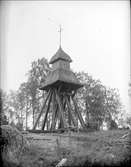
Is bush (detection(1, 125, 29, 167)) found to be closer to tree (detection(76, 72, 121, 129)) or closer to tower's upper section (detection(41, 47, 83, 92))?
tower's upper section (detection(41, 47, 83, 92))

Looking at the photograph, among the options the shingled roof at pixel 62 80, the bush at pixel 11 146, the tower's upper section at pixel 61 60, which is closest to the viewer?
the bush at pixel 11 146

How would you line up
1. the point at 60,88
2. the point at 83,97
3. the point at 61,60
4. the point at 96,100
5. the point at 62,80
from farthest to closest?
the point at 83,97, the point at 96,100, the point at 61,60, the point at 60,88, the point at 62,80

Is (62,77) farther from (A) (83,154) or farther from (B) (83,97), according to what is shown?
(B) (83,97)

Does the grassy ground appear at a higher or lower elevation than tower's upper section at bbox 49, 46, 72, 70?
lower

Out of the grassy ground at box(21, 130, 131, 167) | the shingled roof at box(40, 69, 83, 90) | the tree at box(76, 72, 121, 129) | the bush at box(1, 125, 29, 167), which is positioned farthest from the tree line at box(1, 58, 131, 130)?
the bush at box(1, 125, 29, 167)

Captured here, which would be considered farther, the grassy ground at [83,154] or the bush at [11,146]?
the bush at [11,146]

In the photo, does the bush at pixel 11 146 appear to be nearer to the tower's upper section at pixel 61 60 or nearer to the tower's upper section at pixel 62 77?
the tower's upper section at pixel 62 77

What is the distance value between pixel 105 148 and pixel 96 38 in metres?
4.08

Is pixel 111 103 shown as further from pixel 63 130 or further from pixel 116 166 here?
pixel 116 166

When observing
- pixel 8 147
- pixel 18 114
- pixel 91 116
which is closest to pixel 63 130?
pixel 8 147

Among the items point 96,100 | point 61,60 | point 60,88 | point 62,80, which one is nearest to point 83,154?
point 62,80

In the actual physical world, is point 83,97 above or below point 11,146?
above

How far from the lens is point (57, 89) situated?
15.6 metres

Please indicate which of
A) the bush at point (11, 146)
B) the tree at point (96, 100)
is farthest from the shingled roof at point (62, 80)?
the tree at point (96, 100)
